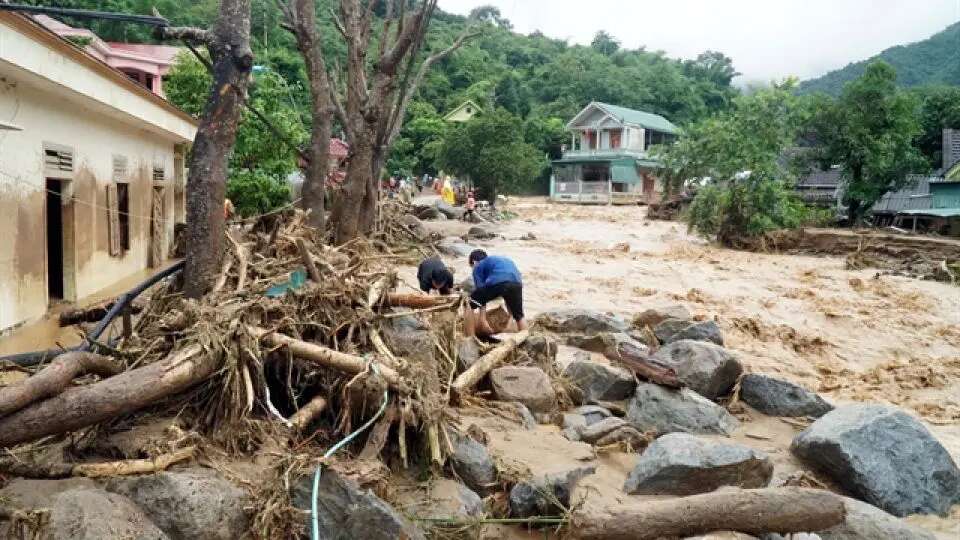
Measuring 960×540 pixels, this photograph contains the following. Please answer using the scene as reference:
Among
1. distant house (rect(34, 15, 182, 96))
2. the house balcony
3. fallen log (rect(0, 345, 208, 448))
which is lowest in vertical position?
fallen log (rect(0, 345, 208, 448))

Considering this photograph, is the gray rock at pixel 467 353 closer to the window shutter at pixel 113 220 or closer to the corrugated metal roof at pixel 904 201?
the window shutter at pixel 113 220

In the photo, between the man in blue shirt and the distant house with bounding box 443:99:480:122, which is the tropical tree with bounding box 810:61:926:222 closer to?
the man in blue shirt

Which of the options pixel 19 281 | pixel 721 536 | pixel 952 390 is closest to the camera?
pixel 721 536

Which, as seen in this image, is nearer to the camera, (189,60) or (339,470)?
(339,470)

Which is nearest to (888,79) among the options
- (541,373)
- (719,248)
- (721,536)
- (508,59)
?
(719,248)

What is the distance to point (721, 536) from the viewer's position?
3.93 metres

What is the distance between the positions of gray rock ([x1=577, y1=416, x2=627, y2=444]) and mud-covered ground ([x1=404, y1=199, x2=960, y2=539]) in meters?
0.21

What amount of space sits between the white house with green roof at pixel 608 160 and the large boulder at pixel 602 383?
3625 cm

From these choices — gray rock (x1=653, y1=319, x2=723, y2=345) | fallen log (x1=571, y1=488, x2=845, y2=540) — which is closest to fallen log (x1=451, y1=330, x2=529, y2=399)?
fallen log (x1=571, y1=488, x2=845, y2=540)

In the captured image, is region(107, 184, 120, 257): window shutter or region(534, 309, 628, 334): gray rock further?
region(107, 184, 120, 257): window shutter

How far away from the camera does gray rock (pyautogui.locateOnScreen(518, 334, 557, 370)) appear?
23.1 ft

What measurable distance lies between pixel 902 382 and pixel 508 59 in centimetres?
6597

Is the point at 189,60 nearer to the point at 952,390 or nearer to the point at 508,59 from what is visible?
the point at 952,390

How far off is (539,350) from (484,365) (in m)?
1.14
